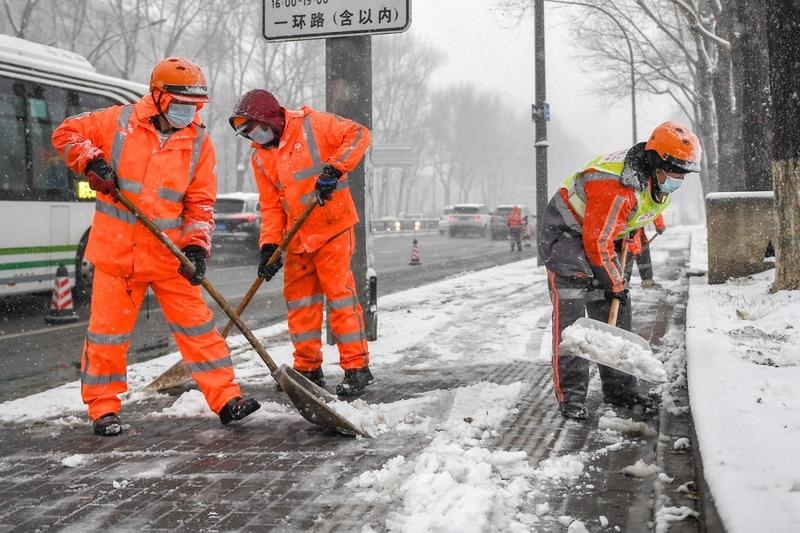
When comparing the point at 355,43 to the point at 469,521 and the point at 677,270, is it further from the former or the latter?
the point at 677,270

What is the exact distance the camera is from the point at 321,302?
→ 17.2 feet

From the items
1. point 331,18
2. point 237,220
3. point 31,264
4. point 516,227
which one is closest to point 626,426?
point 331,18

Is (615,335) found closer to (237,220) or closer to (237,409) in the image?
(237,409)

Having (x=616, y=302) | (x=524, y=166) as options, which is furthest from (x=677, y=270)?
(x=524, y=166)

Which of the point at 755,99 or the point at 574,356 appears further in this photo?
the point at 755,99

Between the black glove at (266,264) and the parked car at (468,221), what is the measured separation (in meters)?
32.6

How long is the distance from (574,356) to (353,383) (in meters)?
1.34

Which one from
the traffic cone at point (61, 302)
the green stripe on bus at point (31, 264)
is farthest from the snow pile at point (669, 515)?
the green stripe on bus at point (31, 264)

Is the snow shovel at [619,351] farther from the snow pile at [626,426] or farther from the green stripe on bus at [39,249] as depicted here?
the green stripe on bus at [39,249]

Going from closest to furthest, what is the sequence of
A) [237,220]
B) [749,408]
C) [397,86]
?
[749,408] < [237,220] < [397,86]

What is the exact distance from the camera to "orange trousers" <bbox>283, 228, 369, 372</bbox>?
5.05m

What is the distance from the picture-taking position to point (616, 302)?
4469mm

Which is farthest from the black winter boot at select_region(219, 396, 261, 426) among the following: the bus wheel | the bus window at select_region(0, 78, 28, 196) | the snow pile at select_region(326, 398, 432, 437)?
the bus wheel

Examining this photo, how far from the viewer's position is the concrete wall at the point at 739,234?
9016 millimetres
